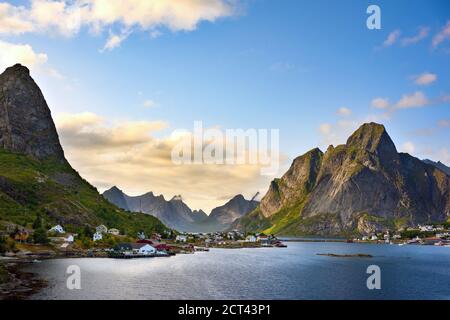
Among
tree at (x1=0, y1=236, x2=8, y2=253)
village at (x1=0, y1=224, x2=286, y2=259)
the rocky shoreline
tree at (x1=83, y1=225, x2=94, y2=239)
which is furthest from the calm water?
tree at (x1=83, y1=225, x2=94, y2=239)

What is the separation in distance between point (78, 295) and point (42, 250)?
86.5m

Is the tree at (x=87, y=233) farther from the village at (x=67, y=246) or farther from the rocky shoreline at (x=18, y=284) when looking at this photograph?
the rocky shoreline at (x=18, y=284)

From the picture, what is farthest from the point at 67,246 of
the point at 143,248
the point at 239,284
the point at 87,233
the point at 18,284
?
the point at 239,284

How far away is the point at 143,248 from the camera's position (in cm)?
18350

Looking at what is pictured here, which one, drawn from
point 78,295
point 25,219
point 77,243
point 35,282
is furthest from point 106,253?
point 78,295

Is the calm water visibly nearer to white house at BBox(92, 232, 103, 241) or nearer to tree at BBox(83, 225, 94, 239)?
white house at BBox(92, 232, 103, 241)

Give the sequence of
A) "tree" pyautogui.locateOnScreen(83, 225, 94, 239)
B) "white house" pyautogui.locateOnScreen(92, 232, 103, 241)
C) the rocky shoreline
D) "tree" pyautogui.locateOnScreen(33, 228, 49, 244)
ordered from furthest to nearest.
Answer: "tree" pyautogui.locateOnScreen(83, 225, 94, 239) < "white house" pyautogui.locateOnScreen(92, 232, 103, 241) < "tree" pyautogui.locateOnScreen(33, 228, 49, 244) < the rocky shoreline

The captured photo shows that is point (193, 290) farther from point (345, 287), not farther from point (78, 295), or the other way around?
point (345, 287)

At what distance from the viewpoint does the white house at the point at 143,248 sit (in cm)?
18027

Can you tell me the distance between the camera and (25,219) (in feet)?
605

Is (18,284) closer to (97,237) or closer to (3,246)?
(3,246)

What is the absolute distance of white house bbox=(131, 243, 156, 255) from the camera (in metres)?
180
